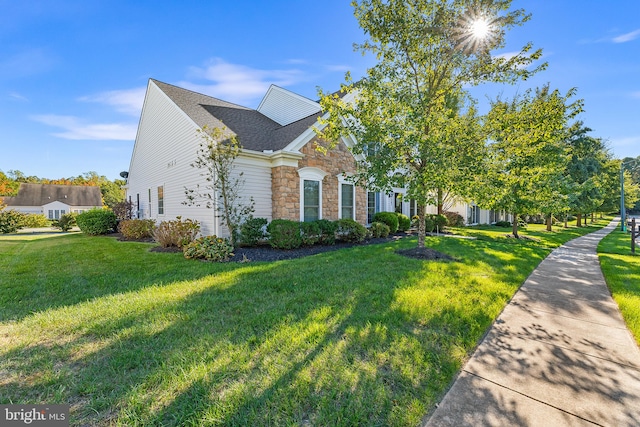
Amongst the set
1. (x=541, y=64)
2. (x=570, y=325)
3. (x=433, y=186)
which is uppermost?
(x=541, y=64)

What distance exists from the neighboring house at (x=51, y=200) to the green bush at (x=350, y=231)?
45405mm

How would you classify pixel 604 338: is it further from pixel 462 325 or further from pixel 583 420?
pixel 583 420

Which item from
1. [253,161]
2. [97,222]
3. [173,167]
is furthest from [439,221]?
[97,222]

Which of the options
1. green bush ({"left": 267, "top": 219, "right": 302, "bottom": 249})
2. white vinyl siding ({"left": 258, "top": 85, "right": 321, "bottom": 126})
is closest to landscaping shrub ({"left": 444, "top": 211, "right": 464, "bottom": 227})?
white vinyl siding ({"left": 258, "top": 85, "right": 321, "bottom": 126})

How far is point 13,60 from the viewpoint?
1066 centimetres

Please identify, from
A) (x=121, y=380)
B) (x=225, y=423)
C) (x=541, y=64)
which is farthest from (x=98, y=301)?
(x=541, y=64)

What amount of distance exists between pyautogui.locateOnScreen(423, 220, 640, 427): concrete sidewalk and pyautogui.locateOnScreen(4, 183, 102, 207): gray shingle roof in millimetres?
55242

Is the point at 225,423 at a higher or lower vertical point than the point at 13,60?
lower

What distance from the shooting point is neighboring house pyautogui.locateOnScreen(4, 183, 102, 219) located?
1513 inches

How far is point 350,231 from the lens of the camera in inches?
420

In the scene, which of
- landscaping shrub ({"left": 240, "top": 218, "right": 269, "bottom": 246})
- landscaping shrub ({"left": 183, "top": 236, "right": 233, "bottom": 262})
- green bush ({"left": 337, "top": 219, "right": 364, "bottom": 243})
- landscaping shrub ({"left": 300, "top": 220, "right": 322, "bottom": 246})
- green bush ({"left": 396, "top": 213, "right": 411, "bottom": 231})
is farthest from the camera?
green bush ({"left": 396, "top": 213, "right": 411, "bottom": 231})

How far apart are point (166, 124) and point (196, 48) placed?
3.80 meters

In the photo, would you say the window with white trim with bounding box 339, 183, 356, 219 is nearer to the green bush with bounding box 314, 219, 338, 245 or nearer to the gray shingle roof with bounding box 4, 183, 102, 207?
the green bush with bounding box 314, 219, 338, 245

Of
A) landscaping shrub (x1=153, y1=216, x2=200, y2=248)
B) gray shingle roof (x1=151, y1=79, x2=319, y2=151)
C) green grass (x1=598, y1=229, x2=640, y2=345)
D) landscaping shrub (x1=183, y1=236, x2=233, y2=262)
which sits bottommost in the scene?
green grass (x1=598, y1=229, x2=640, y2=345)
